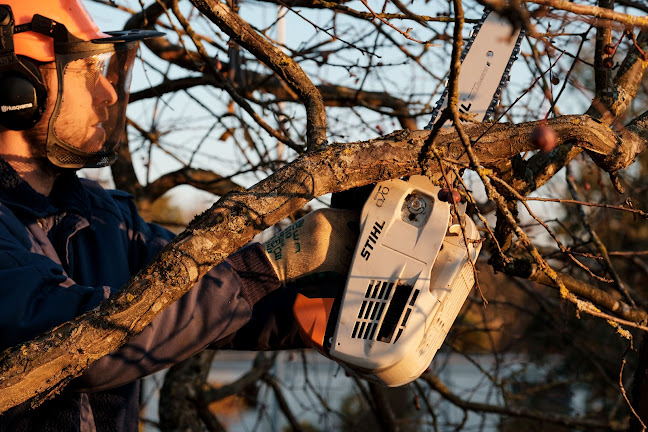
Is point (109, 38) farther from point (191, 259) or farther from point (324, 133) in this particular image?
point (191, 259)

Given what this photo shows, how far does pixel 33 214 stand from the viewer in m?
2.02

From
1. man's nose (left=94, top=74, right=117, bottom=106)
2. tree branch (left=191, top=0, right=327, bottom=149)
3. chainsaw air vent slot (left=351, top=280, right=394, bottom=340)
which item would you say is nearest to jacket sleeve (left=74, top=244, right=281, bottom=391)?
chainsaw air vent slot (left=351, top=280, right=394, bottom=340)

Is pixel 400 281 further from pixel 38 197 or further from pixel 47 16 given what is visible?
pixel 47 16

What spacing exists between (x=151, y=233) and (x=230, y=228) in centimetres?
102

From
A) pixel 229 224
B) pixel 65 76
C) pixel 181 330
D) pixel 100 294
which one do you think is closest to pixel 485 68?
pixel 229 224

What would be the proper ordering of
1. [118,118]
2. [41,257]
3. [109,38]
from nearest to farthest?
1. [41,257]
2. [109,38]
3. [118,118]

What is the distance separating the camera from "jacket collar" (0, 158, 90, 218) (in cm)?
201

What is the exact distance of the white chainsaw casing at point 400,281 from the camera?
1.84 meters

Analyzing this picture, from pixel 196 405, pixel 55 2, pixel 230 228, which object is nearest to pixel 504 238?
pixel 230 228

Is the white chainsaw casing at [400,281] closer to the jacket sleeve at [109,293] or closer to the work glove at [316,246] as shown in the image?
the work glove at [316,246]

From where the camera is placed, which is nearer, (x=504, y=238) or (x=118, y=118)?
(x=504, y=238)

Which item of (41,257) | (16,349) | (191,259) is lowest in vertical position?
(16,349)

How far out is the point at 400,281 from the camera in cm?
185

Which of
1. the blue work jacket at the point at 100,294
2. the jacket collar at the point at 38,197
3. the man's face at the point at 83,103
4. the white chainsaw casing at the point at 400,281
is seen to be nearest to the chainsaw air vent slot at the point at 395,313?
the white chainsaw casing at the point at 400,281
